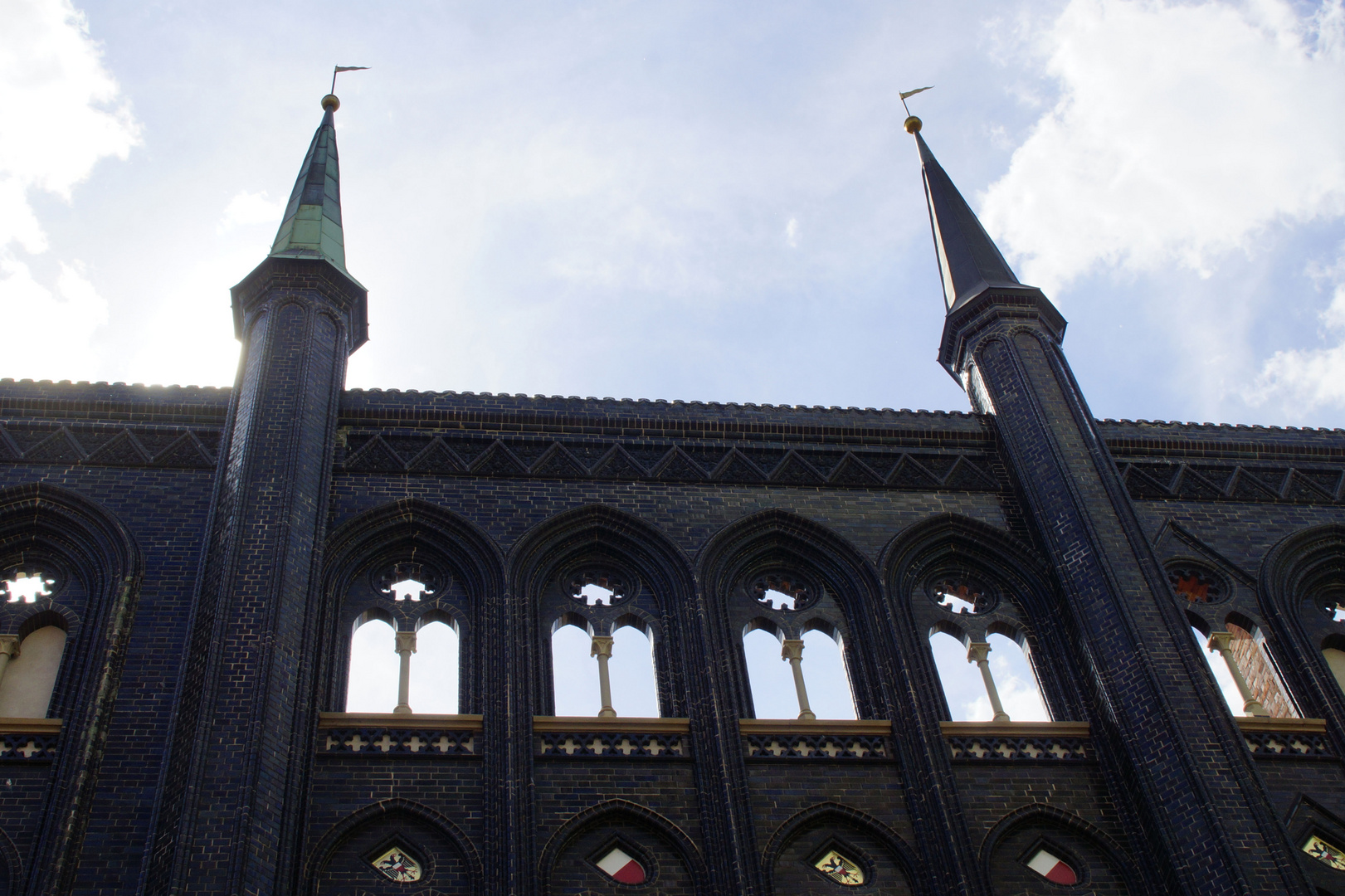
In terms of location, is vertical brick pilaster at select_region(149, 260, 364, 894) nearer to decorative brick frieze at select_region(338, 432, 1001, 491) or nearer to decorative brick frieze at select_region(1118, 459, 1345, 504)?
decorative brick frieze at select_region(338, 432, 1001, 491)

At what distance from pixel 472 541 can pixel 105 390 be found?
4488mm

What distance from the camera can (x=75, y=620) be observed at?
13375 millimetres

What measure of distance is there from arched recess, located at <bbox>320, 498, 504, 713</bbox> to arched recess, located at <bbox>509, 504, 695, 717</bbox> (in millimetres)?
423

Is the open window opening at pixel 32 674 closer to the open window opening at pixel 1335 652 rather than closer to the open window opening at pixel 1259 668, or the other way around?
the open window opening at pixel 1259 668

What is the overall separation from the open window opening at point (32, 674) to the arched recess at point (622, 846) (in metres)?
4.72

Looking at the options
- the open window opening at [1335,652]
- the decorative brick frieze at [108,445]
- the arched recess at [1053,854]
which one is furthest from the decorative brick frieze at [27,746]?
the open window opening at [1335,652]

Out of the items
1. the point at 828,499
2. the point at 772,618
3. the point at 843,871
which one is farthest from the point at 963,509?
the point at 843,871

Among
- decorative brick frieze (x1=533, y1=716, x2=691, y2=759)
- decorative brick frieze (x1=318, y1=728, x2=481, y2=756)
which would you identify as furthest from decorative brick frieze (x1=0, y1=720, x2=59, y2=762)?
decorative brick frieze (x1=533, y1=716, x2=691, y2=759)

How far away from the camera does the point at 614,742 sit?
509 inches

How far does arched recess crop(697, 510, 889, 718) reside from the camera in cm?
1409

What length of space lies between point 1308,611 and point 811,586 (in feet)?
18.0

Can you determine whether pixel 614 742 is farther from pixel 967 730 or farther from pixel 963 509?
pixel 963 509

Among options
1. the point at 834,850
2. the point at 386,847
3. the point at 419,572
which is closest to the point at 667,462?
the point at 419,572

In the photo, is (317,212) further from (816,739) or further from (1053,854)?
(1053,854)
